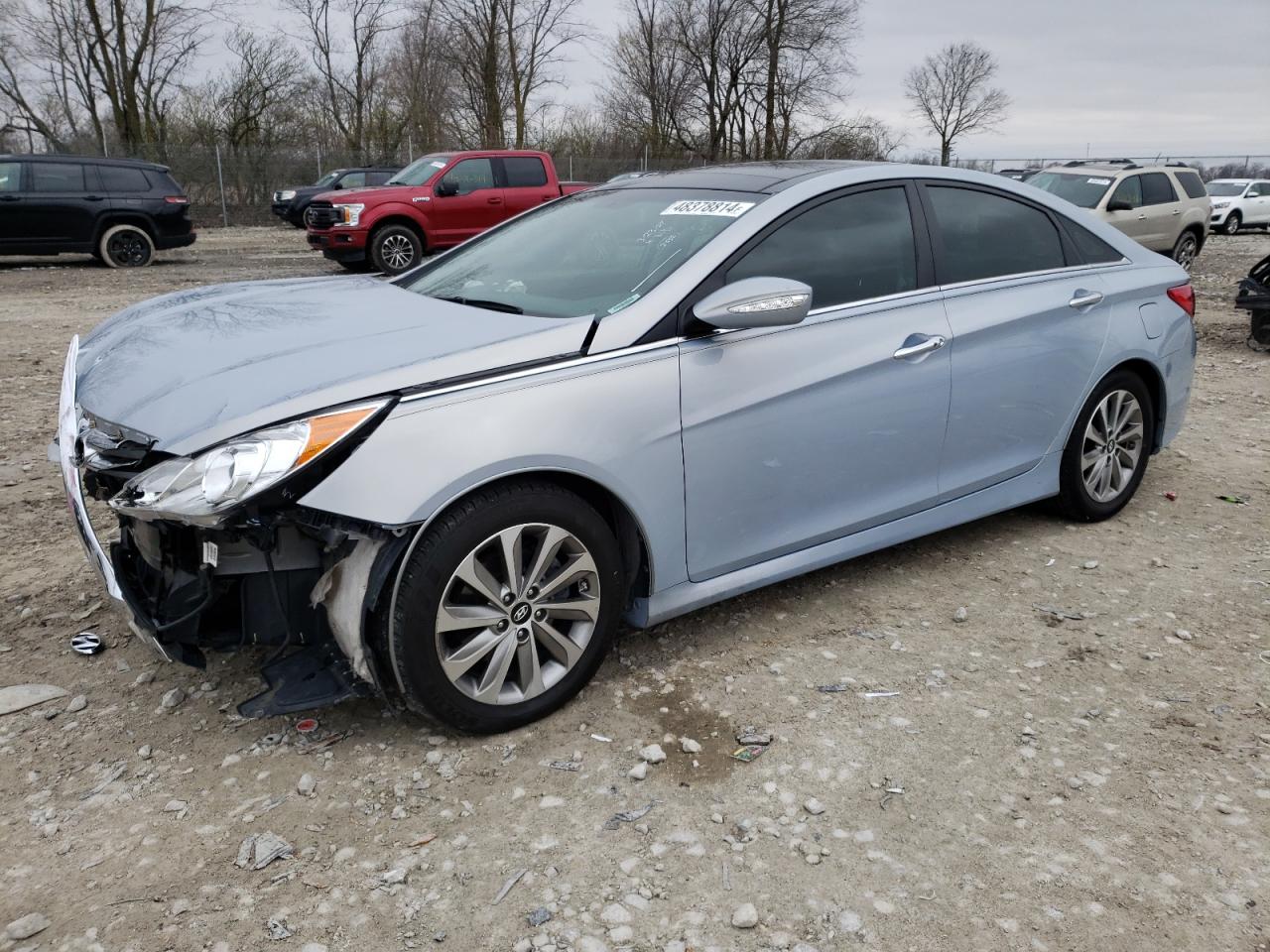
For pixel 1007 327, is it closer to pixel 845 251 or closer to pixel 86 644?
pixel 845 251

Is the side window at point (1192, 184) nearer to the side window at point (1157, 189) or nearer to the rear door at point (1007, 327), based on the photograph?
the side window at point (1157, 189)

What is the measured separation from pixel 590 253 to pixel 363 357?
1067mm

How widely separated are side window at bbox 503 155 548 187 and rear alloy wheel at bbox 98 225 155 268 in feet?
19.4

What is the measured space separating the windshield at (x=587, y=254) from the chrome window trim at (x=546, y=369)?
0.17 metres

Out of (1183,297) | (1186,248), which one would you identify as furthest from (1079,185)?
(1183,297)

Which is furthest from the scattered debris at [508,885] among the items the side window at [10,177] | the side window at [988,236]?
the side window at [10,177]

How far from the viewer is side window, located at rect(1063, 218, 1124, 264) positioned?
13.8 ft

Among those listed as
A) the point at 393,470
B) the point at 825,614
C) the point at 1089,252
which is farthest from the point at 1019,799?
the point at 1089,252

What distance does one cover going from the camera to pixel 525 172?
591 inches

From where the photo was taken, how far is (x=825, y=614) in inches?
141

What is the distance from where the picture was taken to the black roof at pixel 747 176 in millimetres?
3421

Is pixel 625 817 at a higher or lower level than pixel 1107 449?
lower

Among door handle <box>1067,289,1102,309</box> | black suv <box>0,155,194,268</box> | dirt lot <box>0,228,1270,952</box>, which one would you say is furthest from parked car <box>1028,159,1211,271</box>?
black suv <box>0,155,194,268</box>

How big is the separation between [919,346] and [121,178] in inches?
601
